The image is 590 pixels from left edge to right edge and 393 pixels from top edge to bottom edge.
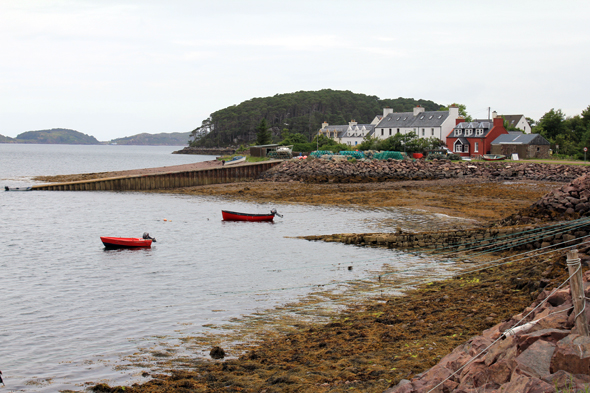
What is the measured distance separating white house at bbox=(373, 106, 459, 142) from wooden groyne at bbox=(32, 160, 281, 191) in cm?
5207

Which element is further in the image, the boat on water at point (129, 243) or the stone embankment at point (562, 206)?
the boat on water at point (129, 243)

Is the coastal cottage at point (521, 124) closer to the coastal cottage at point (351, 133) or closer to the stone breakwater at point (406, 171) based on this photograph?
the coastal cottage at point (351, 133)

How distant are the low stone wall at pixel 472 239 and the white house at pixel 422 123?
279 feet

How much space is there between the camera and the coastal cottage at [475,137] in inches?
3285

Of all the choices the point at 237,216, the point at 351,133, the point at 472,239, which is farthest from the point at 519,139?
the point at 472,239

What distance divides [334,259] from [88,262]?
39.0 feet

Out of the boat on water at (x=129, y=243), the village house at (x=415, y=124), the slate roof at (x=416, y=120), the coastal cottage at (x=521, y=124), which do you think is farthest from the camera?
the coastal cottage at (x=521, y=124)

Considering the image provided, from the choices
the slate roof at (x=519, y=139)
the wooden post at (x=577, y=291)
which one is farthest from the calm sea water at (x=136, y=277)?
the slate roof at (x=519, y=139)

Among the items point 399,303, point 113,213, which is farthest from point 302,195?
point 399,303

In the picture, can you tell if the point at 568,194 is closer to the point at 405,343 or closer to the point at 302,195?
the point at 405,343

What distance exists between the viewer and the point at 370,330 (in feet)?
39.2

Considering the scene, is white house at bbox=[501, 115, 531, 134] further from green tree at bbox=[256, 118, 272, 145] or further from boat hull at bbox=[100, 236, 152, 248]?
boat hull at bbox=[100, 236, 152, 248]

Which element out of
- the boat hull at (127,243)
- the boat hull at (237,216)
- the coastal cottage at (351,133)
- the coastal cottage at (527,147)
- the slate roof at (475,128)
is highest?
the coastal cottage at (351,133)

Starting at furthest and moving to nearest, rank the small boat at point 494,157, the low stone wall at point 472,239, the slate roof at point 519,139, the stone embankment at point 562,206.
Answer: the slate roof at point 519,139 → the small boat at point 494,157 → the stone embankment at point 562,206 → the low stone wall at point 472,239
